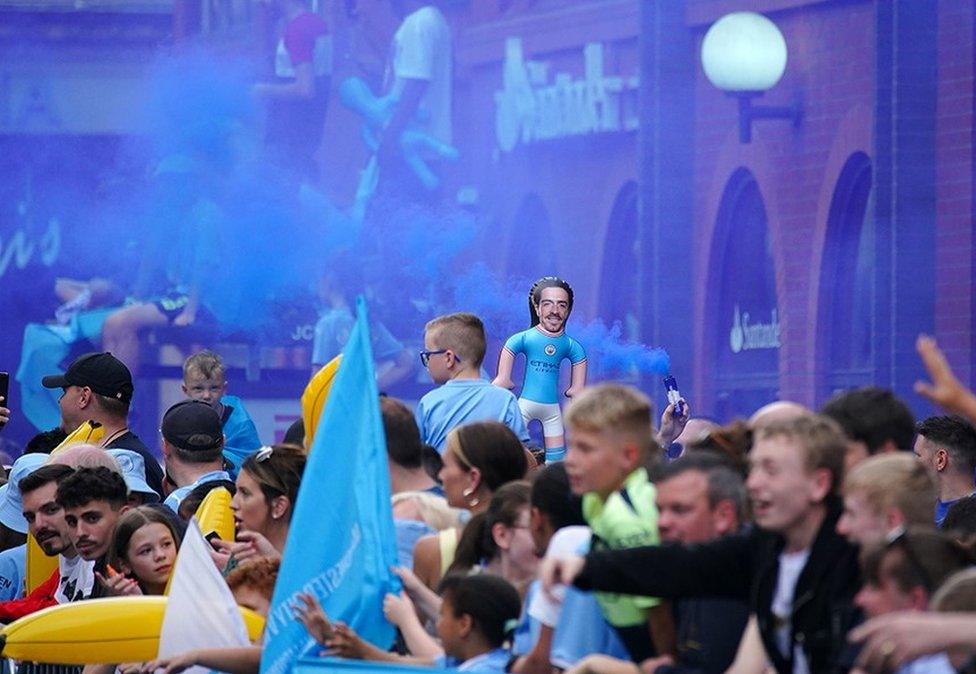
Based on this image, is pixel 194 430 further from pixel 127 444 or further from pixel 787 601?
pixel 787 601

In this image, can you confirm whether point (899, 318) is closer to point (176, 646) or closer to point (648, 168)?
point (648, 168)

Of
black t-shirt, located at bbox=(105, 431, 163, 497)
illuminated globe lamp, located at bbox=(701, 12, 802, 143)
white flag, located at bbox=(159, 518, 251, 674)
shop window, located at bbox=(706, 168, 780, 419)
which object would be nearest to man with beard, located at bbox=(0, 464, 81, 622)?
black t-shirt, located at bbox=(105, 431, 163, 497)

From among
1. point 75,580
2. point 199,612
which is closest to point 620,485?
point 199,612

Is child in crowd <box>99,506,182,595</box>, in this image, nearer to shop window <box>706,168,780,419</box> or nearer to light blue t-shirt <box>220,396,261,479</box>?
light blue t-shirt <box>220,396,261,479</box>

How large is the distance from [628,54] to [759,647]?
12561 millimetres

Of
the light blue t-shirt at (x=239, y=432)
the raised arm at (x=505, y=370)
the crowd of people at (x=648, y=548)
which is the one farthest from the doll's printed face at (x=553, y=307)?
the crowd of people at (x=648, y=548)

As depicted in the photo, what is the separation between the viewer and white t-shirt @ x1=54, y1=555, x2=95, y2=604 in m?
6.55

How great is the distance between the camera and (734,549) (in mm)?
3965

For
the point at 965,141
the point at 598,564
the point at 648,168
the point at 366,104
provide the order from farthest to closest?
1. the point at 366,104
2. the point at 648,168
3. the point at 965,141
4. the point at 598,564

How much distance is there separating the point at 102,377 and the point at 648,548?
4547 mm

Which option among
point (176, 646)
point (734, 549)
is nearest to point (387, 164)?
point (176, 646)

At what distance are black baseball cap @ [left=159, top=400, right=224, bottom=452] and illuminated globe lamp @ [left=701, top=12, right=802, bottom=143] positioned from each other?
6864mm

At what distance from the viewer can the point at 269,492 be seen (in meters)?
5.80

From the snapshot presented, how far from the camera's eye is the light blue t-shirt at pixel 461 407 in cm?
719
